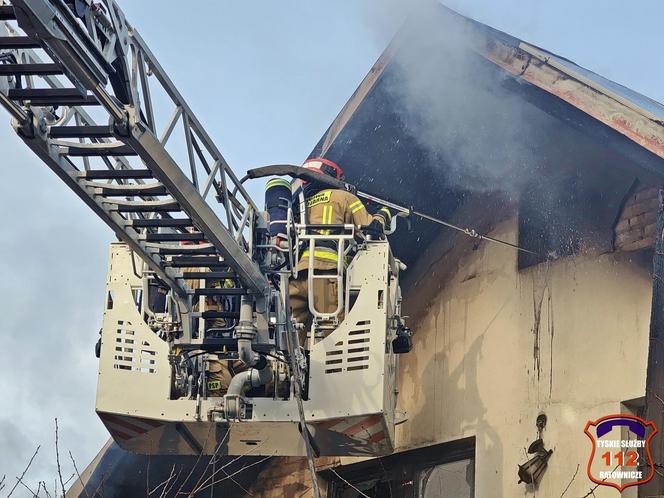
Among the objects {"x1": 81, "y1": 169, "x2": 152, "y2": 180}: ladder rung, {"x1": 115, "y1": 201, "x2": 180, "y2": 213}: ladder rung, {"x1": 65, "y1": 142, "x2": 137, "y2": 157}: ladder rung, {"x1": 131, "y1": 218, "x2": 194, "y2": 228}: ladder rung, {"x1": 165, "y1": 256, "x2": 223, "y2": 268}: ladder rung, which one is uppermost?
{"x1": 65, "y1": 142, "x2": 137, "y2": 157}: ladder rung

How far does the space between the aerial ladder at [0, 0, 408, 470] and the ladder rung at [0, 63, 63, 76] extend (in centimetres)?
75

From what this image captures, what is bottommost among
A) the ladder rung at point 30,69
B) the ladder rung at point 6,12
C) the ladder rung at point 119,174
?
the ladder rung at point 119,174

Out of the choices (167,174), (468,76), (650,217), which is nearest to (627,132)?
(650,217)

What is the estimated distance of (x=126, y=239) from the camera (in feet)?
30.2

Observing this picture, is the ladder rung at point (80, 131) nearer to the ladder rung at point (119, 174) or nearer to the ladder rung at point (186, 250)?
the ladder rung at point (119, 174)

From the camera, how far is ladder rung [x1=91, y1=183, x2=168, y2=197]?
855 cm

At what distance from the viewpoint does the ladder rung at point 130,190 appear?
28.1 ft

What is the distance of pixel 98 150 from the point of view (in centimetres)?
839

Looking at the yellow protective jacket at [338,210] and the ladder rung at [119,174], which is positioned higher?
the yellow protective jacket at [338,210]

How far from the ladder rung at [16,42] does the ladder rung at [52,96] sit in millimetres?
513

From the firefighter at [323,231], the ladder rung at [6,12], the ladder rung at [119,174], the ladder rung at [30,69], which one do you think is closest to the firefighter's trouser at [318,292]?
the firefighter at [323,231]

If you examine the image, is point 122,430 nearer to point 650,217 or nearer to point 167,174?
point 167,174

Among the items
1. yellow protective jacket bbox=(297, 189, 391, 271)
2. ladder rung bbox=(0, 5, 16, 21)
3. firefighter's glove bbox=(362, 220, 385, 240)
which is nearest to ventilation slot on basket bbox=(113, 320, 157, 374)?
yellow protective jacket bbox=(297, 189, 391, 271)

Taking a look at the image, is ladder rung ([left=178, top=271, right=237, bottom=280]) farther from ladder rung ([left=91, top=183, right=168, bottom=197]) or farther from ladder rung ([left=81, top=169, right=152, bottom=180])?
ladder rung ([left=81, top=169, right=152, bottom=180])
